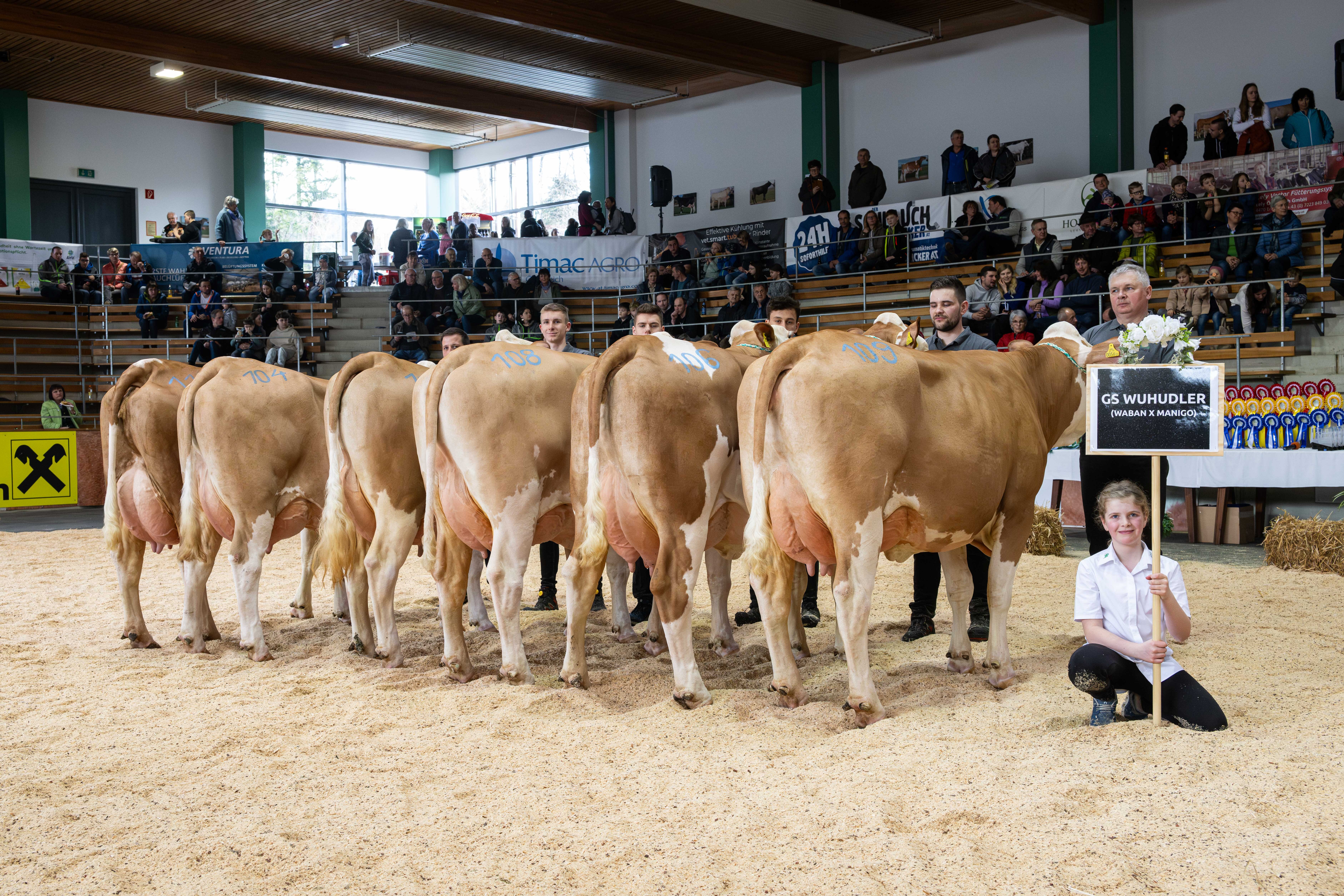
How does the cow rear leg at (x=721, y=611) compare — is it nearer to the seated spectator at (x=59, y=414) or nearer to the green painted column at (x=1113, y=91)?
the seated spectator at (x=59, y=414)

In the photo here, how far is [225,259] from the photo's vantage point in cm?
2075

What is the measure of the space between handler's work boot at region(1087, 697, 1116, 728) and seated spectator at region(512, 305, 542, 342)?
29.7 ft

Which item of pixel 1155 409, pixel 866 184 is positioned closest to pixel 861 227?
pixel 866 184

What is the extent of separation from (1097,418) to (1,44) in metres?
23.1

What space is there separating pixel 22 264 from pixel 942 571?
20.6m

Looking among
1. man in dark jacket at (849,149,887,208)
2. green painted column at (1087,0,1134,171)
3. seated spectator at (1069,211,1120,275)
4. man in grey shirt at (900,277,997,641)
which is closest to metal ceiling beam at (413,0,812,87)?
man in dark jacket at (849,149,887,208)

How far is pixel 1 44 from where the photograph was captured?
20.2 m

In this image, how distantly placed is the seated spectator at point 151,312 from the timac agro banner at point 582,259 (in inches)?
253

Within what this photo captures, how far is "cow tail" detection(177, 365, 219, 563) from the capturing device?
19.2ft

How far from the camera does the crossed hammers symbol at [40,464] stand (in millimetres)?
14789

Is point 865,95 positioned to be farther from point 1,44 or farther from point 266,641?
point 266,641

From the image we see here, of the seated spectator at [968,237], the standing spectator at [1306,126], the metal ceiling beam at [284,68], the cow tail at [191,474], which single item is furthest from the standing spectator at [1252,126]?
the cow tail at [191,474]

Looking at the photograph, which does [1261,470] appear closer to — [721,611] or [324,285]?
[721,611]

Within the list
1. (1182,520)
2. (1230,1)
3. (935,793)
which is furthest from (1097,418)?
(1230,1)
